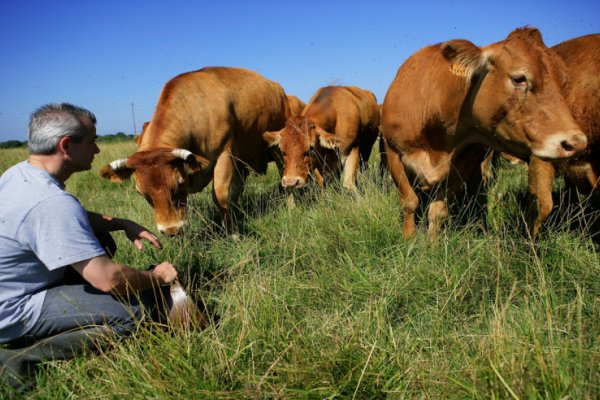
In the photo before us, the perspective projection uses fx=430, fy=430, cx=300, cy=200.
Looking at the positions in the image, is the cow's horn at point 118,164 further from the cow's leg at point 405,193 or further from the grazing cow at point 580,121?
the grazing cow at point 580,121

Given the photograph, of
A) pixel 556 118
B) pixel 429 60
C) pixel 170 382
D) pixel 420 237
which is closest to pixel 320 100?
pixel 429 60

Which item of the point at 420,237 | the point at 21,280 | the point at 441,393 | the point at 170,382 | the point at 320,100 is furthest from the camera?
the point at 320,100

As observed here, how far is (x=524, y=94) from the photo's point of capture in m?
3.12

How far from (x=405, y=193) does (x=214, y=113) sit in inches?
103

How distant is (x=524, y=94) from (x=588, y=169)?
47.5 inches

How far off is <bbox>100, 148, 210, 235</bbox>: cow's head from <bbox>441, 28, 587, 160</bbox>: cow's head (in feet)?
8.82

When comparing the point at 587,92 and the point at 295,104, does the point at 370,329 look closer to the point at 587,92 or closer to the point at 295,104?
the point at 587,92


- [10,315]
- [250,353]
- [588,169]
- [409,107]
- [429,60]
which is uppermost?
[429,60]

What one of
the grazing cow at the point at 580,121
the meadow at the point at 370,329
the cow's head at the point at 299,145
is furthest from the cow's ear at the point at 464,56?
the cow's head at the point at 299,145

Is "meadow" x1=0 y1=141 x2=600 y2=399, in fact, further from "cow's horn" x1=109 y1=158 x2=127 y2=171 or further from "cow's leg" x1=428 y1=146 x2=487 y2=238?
"cow's horn" x1=109 y1=158 x2=127 y2=171

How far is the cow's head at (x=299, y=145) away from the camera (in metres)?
6.10

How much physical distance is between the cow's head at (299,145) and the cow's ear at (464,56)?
9.80ft

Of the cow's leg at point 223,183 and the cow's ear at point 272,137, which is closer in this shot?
the cow's leg at point 223,183

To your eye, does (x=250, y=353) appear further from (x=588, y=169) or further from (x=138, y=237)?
(x=588, y=169)
